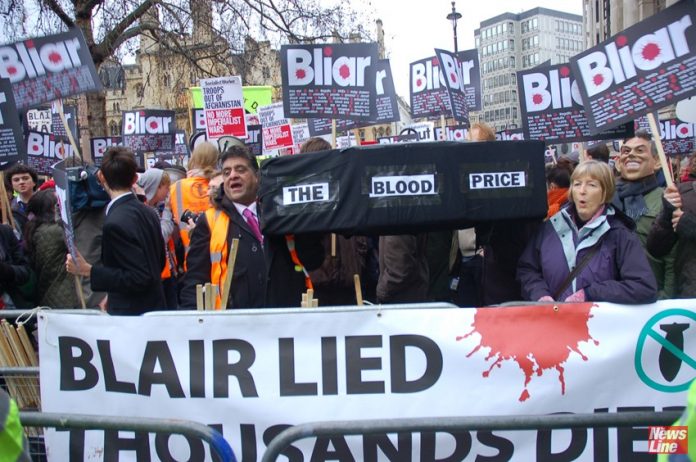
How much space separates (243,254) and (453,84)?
732 centimetres

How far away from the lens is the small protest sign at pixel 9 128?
232 inches

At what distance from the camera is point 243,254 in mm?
4340

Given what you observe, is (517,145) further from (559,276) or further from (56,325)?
(56,325)

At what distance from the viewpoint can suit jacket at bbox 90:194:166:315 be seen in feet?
13.9

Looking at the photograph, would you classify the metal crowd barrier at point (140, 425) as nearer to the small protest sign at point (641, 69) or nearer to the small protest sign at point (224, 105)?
the small protest sign at point (641, 69)

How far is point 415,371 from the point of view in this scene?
3311 mm

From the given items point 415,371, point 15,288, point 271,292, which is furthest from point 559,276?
point 15,288

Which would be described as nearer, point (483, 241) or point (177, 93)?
point (483, 241)

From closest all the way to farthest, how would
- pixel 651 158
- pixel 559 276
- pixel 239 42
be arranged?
1. pixel 559 276
2. pixel 651 158
3. pixel 239 42

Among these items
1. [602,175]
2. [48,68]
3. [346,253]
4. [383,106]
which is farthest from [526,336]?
[383,106]

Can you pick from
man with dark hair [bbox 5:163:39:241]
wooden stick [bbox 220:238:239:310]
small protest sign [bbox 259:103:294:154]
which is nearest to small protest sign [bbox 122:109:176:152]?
small protest sign [bbox 259:103:294:154]

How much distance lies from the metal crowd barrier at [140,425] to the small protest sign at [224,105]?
834 cm

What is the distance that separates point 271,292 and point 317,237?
1.36 ft

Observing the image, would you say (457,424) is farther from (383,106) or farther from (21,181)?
(383,106)
